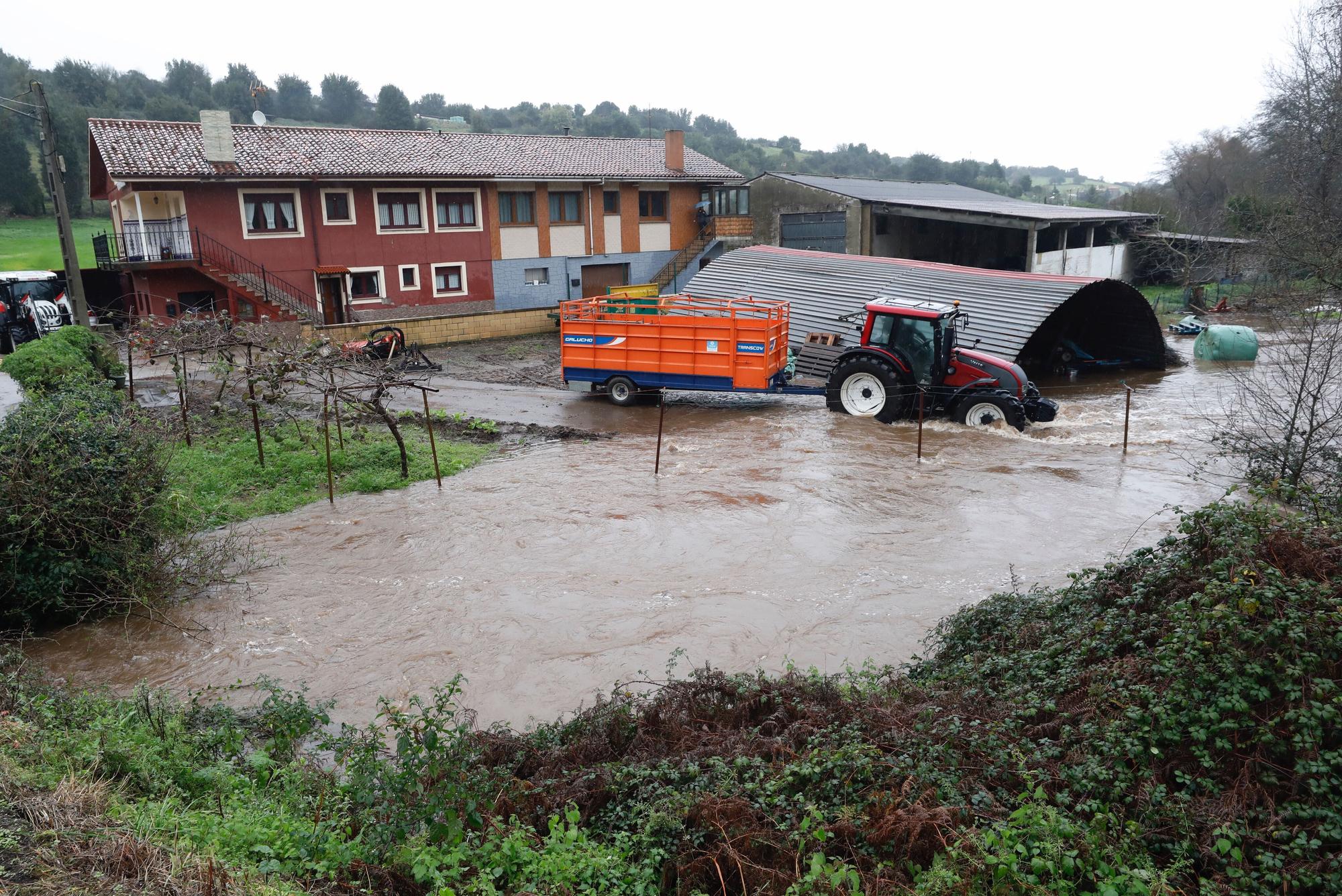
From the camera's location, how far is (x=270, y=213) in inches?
1030

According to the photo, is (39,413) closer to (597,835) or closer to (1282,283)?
(597,835)

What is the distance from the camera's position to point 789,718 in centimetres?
584

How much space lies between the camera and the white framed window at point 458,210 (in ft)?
96.0

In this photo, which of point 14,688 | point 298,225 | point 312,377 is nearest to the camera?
point 14,688

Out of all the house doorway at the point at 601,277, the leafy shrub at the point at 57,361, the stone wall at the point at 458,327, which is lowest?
the stone wall at the point at 458,327

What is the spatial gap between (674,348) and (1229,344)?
15.1 m

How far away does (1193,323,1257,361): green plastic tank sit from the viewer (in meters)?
22.5

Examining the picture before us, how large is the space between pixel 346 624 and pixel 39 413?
3589 millimetres

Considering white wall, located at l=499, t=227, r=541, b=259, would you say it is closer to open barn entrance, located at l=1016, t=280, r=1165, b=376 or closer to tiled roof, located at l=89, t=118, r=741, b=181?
tiled roof, located at l=89, t=118, r=741, b=181

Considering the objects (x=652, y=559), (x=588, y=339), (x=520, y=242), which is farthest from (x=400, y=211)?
(x=652, y=559)

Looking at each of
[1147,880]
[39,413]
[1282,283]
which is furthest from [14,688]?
[1282,283]

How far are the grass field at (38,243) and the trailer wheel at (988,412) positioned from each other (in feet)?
108

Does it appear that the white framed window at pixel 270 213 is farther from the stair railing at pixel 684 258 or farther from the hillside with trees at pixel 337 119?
the hillside with trees at pixel 337 119

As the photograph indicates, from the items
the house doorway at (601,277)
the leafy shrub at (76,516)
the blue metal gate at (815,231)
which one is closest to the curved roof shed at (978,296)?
the blue metal gate at (815,231)
